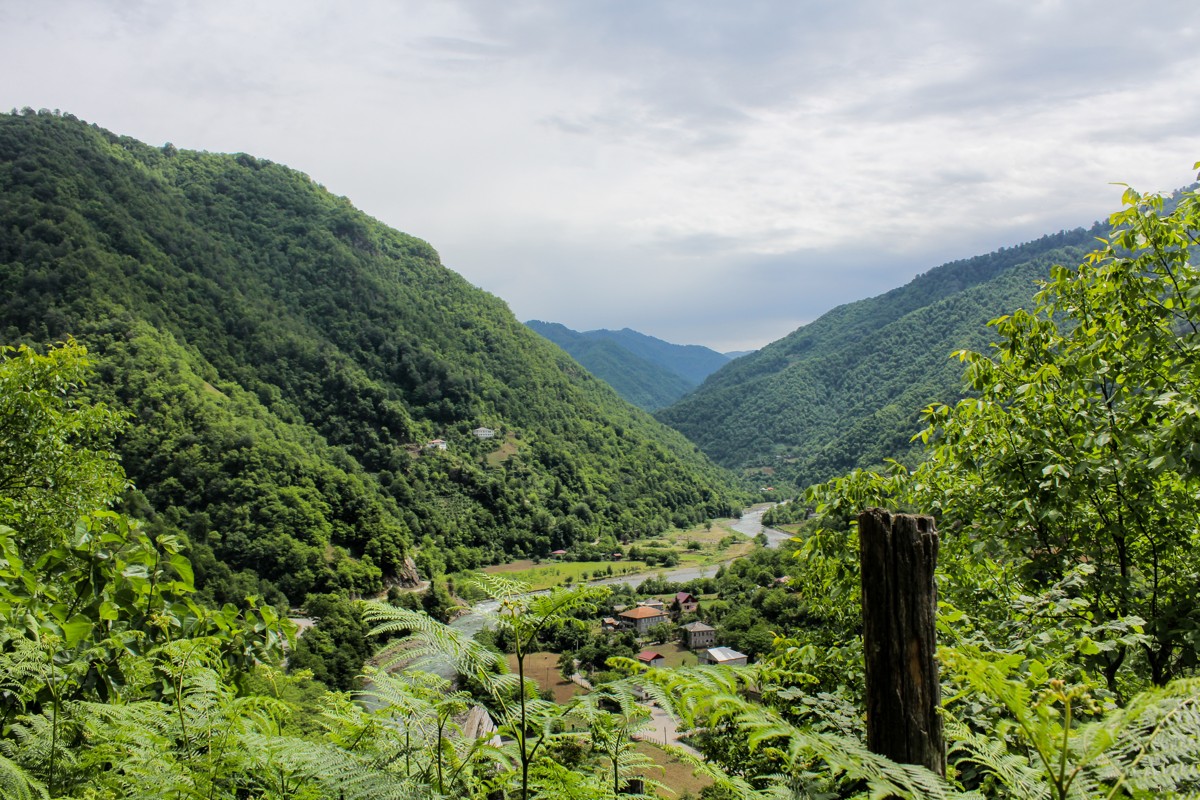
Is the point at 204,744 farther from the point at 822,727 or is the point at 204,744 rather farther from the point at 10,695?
the point at 822,727

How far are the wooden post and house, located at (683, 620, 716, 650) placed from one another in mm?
32257

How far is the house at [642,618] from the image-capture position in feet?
114

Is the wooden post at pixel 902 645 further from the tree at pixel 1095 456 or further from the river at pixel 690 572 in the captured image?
the river at pixel 690 572

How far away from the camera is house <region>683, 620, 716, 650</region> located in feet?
105

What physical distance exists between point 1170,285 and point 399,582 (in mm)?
42151

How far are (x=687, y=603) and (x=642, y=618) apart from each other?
5.05 metres

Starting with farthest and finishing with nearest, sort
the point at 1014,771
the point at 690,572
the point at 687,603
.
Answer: the point at 690,572, the point at 687,603, the point at 1014,771

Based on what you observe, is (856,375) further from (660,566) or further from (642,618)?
(642,618)

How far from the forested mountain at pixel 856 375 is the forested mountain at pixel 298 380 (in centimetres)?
2039

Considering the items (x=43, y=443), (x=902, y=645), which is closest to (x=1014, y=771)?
(x=902, y=645)

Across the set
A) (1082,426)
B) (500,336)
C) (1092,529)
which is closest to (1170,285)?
(1082,426)

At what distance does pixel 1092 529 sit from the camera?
12.2 ft

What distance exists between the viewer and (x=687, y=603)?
39375 millimetres

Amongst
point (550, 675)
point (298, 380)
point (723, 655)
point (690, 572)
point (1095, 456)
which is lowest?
point (690, 572)
